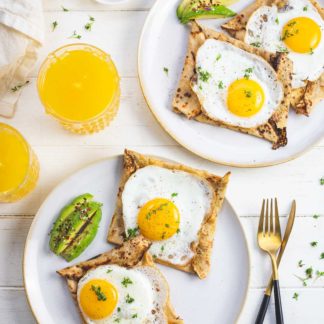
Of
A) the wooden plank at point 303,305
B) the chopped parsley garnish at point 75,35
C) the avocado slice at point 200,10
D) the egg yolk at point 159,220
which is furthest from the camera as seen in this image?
the chopped parsley garnish at point 75,35

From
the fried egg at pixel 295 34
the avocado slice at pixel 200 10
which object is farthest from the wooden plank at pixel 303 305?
the avocado slice at pixel 200 10

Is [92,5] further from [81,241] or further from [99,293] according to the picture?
[99,293]

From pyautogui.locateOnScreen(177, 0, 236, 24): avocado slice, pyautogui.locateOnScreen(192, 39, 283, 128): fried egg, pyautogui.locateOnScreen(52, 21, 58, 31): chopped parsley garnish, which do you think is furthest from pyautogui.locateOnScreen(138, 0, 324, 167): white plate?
pyautogui.locateOnScreen(52, 21, 58, 31): chopped parsley garnish

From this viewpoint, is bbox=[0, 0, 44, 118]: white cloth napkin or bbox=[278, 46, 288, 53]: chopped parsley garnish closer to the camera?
bbox=[0, 0, 44, 118]: white cloth napkin

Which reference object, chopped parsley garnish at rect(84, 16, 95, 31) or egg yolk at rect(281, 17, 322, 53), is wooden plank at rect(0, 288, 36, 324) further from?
egg yolk at rect(281, 17, 322, 53)

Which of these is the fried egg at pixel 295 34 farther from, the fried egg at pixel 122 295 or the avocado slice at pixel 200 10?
the fried egg at pixel 122 295

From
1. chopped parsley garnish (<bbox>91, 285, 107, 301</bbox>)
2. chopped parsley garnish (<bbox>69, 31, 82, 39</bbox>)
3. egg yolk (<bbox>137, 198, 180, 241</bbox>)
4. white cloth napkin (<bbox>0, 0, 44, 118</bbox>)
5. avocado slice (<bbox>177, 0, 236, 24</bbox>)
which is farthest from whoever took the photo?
chopped parsley garnish (<bbox>69, 31, 82, 39</bbox>)
